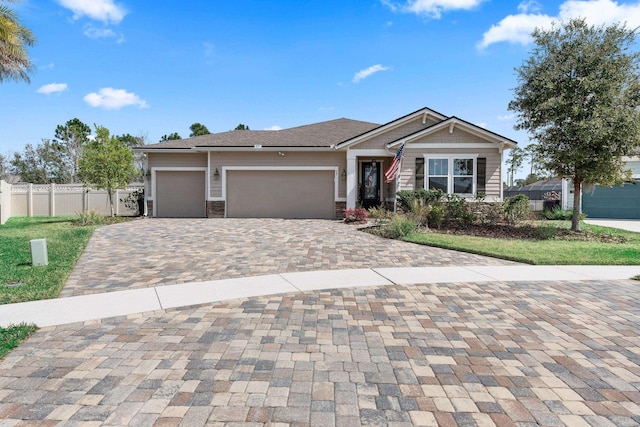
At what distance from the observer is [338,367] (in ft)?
11.9

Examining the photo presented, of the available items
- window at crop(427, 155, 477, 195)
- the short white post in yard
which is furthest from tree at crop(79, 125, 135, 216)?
window at crop(427, 155, 477, 195)

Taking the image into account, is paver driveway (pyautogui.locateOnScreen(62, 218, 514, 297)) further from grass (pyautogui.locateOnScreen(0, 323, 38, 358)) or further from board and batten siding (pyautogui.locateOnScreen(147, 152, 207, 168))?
board and batten siding (pyautogui.locateOnScreen(147, 152, 207, 168))

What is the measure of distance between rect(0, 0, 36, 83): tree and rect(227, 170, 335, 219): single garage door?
A: 9.44 metres

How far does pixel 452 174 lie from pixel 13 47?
1845 centimetres

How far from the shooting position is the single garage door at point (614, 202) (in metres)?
23.0

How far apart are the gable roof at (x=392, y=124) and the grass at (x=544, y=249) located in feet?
21.3

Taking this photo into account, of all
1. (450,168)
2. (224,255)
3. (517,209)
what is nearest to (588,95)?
(517,209)

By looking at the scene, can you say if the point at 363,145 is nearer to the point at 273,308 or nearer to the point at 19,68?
the point at 273,308

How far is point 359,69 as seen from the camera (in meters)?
20.2

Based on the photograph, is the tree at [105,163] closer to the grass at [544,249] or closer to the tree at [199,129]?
the grass at [544,249]

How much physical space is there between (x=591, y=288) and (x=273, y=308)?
17.7 ft

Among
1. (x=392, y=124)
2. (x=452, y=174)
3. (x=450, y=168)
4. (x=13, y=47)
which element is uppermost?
(x=13, y=47)

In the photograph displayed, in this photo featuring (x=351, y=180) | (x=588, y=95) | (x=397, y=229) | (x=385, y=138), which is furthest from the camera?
(x=351, y=180)

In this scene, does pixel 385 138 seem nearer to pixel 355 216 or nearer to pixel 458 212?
pixel 355 216
